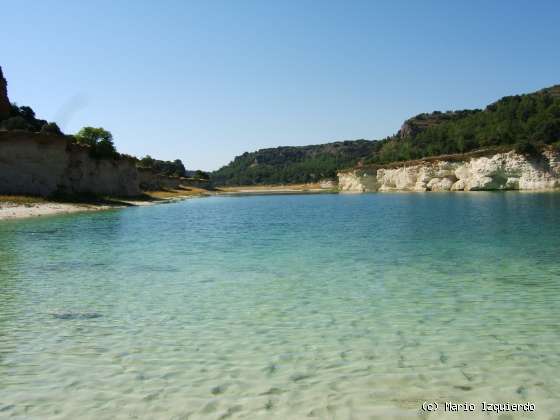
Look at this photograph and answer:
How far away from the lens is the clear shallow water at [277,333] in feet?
18.0

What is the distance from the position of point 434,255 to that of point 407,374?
36.0 ft

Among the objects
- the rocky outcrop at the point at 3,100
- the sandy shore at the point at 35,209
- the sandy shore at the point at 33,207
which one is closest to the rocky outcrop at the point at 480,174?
the sandy shore at the point at 33,207

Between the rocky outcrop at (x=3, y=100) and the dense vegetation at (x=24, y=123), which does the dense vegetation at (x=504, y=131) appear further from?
the rocky outcrop at (x=3, y=100)

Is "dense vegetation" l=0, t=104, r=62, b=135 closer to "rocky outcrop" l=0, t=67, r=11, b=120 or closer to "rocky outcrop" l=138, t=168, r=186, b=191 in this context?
"rocky outcrop" l=0, t=67, r=11, b=120

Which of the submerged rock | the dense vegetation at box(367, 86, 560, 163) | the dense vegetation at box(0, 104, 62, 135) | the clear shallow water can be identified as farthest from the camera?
the dense vegetation at box(367, 86, 560, 163)

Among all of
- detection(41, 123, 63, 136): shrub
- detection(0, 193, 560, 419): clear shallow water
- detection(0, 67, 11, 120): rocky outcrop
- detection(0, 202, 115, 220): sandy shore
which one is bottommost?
detection(0, 193, 560, 419): clear shallow water

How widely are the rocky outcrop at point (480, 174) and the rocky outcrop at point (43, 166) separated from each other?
196 ft

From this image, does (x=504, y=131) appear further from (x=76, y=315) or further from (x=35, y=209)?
(x=76, y=315)

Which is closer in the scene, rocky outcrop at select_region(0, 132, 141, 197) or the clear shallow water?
the clear shallow water

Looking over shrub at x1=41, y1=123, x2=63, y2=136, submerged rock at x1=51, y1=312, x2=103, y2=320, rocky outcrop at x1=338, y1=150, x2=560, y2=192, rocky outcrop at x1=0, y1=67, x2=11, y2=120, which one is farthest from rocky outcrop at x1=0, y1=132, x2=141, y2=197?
rocky outcrop at x1=338, y1=150, x2=560, y2=192

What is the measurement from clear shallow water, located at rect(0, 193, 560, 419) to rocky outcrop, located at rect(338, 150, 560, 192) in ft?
201

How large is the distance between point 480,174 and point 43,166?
65.3m

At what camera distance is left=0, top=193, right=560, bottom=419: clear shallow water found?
5.48 m

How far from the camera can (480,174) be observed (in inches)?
3123
